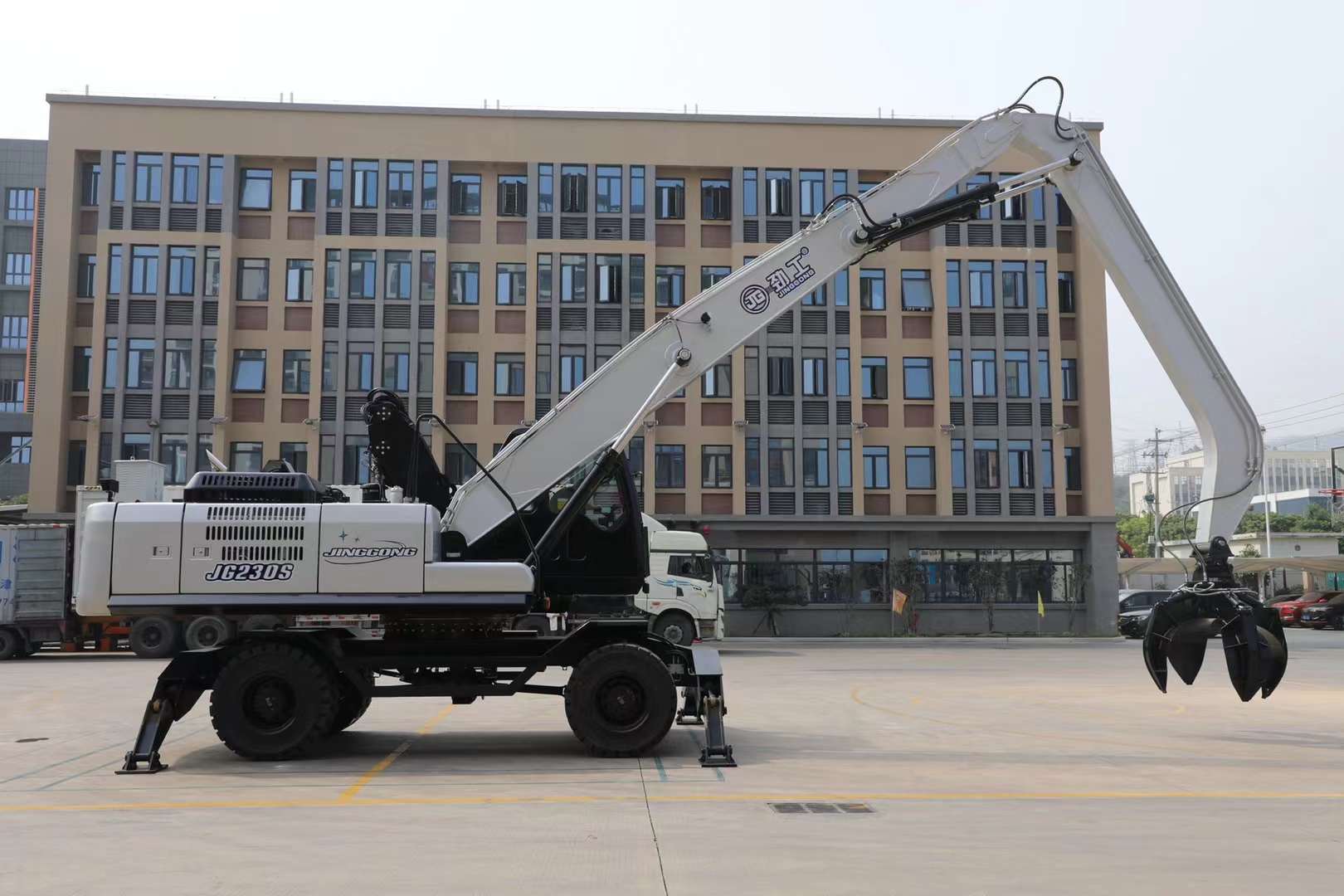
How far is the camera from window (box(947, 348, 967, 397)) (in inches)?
1678

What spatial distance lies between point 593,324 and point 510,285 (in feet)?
11.1

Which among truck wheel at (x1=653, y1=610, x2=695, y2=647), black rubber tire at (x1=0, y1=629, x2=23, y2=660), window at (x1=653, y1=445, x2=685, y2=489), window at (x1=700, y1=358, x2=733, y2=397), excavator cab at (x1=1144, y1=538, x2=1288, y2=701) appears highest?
window at (x1=700, y1=358, x2=733, y2=397)

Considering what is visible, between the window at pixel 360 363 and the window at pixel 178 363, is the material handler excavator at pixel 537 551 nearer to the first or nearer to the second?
the window at pixel 360 363

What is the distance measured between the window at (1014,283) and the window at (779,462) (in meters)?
9.84

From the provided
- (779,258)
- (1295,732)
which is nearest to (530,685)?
(779,258)

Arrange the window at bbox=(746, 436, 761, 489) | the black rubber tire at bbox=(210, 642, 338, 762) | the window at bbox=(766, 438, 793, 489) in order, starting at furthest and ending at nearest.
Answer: the window at bbox=(766, 438, 793, 489) → the window at bbox=(746, 436, 761, 489) → the black rubber tire at bbox=(210, 642, 338, 762)

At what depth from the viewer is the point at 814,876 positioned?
23.0 feet

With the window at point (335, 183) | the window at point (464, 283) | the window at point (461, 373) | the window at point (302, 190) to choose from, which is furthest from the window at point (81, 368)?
the window at point (464, 283)

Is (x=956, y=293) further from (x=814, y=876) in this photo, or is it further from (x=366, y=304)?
(x=814, y=876)

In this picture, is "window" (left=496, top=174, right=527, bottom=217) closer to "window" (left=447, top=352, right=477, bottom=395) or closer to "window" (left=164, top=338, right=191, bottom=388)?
"window" (left=447, top=352, right=477, bottom=395)

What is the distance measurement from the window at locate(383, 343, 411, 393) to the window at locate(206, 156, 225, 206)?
7.86 meters

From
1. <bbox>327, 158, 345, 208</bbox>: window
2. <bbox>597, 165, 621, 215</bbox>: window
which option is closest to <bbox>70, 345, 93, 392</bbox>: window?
<bbox>327, 158, 345, 208</bbox>: window

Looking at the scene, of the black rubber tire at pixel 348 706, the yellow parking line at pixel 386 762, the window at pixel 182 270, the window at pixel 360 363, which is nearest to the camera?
the yellow parking line at pixel 386 762

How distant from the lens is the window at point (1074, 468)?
1693 inches
